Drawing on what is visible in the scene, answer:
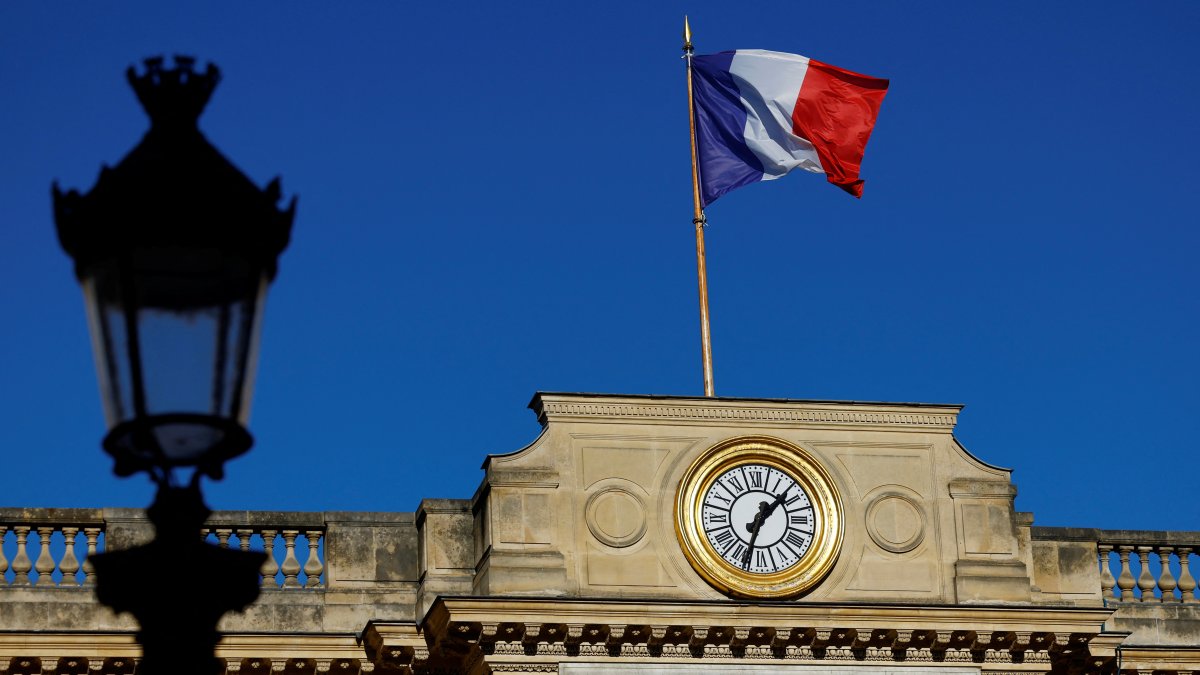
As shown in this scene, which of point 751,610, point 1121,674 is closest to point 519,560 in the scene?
point 751,610

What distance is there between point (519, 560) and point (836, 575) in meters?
3.17

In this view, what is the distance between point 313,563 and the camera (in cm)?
2177

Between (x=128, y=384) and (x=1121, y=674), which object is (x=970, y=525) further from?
(x=128, y=384)

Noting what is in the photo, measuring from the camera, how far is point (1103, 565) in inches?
910

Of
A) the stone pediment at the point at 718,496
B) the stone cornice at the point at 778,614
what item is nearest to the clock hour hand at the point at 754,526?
the stone pediment at the point at 718,496

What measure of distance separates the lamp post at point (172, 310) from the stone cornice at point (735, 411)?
1379 cm

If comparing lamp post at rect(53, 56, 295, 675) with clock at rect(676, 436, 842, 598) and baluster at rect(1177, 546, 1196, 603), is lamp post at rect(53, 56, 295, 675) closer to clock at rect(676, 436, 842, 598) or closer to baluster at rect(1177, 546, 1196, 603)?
clock at rect(676, 436, 842, 598)

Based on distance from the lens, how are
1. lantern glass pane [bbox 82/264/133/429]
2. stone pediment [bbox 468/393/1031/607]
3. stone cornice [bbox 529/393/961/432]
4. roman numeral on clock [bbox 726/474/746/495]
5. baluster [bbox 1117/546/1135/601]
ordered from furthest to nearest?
baluster [bbox 1117/546/1135/601] < roman numeral on clock [bbox 726/474/746/495] < stone cornice [bbox 529/393/961/432] < stone pediment [bbox 468/393/1031/607] < lantern glass pane [bbox 82/264/133/429]

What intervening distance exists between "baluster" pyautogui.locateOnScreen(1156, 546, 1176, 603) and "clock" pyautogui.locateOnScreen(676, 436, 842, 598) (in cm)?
429

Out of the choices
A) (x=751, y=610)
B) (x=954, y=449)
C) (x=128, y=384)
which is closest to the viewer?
(x=128, y=384)

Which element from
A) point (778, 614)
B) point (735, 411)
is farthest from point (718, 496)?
point (778, 614)

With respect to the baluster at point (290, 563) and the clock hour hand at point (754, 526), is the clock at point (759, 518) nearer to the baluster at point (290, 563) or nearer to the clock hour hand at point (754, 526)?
the clock hour hand at point (754, 526)

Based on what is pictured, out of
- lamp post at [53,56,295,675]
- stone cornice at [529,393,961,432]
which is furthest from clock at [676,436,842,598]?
lamp post at [53,56,295,675]

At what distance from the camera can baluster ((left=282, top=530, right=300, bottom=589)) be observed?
21.7 meters
